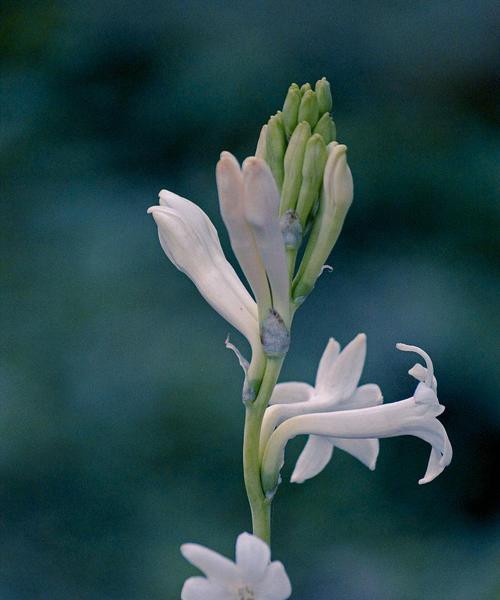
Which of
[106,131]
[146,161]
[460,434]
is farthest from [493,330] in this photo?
[106,131]

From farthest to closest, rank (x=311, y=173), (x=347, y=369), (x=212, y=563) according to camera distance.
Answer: (x=347, y=369)
(x=311, y=173)
(x=212, y=563)

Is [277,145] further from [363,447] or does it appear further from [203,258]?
[363,447]

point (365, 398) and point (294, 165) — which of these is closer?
point (294, 165)

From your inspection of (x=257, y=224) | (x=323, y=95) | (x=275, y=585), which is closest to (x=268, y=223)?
(x=257, y=224)

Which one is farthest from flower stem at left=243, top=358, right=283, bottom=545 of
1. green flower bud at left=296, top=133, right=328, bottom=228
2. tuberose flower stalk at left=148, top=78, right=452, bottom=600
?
green flower bud at left=296, top=133, right=328, bottom=228

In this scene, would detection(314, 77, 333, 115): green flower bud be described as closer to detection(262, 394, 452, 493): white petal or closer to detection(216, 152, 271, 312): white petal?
detection(216, 152, 271, 312): white petal
